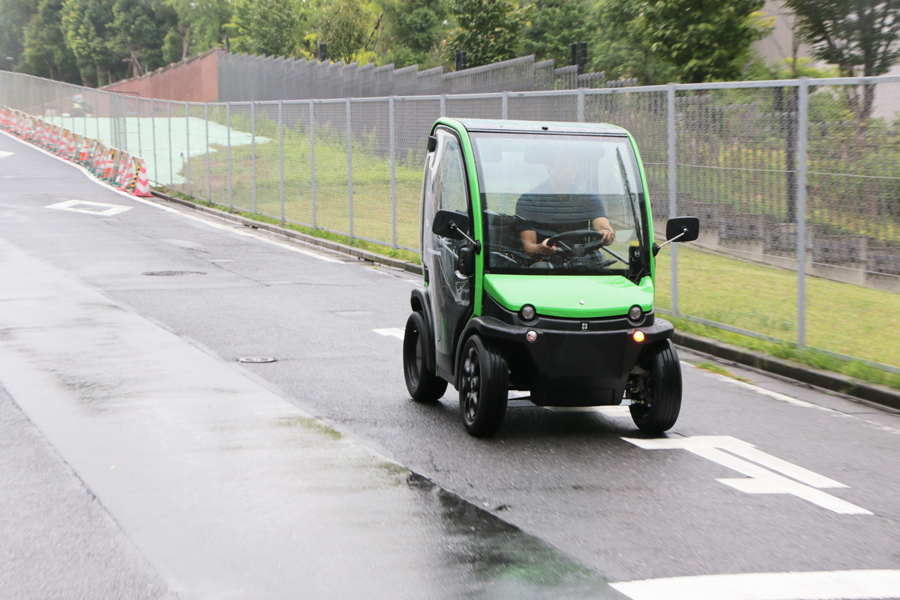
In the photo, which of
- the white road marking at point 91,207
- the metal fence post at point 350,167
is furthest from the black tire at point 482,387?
the white road marking at point 91,207

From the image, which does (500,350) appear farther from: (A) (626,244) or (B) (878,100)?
(B) (878,100)

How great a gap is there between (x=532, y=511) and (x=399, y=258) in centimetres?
1212

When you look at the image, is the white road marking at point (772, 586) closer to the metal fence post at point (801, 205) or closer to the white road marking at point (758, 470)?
the white road marking at point (758, 470)

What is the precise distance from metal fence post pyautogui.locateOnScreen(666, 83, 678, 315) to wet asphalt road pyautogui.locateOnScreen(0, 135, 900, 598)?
240 cm

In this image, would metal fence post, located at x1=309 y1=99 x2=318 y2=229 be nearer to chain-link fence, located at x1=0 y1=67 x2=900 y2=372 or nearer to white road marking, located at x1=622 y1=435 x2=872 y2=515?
chain-link fence, located at x1=0 y1=67 x2=900 y2=372

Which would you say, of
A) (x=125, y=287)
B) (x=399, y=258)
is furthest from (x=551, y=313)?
(x=399, y=258)

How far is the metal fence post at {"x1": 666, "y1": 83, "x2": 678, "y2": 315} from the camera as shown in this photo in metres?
11.1

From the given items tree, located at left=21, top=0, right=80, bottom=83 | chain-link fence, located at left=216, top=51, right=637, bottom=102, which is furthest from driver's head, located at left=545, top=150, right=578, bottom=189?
tree, located at left=21, top=0, right=80, bottom=83

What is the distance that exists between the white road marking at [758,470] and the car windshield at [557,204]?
1.18 meters

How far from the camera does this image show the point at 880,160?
846cm

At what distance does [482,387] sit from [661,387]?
1.15m

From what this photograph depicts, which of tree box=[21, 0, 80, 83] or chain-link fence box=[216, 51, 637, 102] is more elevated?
tree box=[21, 0, 80, 83]

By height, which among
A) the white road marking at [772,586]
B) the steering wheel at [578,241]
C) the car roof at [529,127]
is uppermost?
the car roof at [529,127]

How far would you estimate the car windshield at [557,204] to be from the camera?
6883mm
